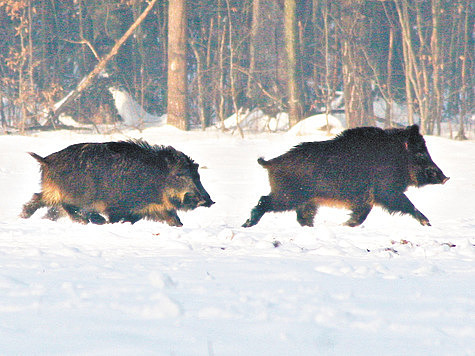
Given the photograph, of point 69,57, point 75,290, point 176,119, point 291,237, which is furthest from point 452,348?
point 69,57

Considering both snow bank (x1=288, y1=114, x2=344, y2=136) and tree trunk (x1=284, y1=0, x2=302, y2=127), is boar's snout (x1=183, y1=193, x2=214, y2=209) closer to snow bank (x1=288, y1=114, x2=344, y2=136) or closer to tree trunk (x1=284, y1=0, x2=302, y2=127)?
snow bank (x1=288, y1=114, x2=344, y2=136)

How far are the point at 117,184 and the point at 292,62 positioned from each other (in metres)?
12.4

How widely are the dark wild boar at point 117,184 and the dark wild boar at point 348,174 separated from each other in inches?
30.5

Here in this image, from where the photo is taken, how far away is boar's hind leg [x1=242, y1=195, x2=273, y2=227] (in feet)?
24.6

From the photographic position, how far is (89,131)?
787 inches

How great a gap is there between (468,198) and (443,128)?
12.3 metres

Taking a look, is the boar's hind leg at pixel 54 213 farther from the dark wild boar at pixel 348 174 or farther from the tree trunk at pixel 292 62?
the tree trunk at pixel 292 62

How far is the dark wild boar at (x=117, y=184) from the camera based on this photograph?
7.37 meters

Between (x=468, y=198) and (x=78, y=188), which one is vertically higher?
(x=78, y=188)

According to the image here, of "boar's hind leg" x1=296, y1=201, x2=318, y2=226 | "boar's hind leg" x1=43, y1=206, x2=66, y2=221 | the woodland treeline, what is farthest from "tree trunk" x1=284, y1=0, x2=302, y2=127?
"boar's hind leg" x1=43, y1=206, x2=66, y2=221

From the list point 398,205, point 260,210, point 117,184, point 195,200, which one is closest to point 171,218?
point 195,200

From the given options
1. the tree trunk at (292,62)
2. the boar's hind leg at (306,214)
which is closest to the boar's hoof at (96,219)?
the boar's hind leg at (306,214)

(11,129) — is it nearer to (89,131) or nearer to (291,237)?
(89,131)

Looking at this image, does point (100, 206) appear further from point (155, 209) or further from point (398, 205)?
point (398, 205)
